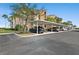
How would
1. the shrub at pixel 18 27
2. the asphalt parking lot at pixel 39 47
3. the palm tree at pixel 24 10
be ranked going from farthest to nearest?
1. the shrub at pixel 18 27
2. the palm tree at pixel 24 10
3. the asphalt parking lot at pixel 39 47

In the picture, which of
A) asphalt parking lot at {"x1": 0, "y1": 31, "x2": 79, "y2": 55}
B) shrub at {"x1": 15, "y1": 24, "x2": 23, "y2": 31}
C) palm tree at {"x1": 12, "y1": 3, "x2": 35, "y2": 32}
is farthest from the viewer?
shrub at {"x1": 15, "y1": 24, "x2": 23, "y2": 31}

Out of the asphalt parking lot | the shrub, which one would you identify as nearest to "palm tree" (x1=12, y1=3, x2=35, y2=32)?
the shrub

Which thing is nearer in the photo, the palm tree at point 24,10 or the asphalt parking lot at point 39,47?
the asphalt parking lot at point 39,47

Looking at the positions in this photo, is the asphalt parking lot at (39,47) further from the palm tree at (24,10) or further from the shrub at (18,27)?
the shrub at (18,27)

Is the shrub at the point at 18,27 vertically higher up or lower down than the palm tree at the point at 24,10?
lower down

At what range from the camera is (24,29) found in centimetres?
3534

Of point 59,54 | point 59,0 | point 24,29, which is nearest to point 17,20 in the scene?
point 24,29

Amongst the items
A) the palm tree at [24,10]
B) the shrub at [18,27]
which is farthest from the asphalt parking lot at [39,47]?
the shrub at [18,27]

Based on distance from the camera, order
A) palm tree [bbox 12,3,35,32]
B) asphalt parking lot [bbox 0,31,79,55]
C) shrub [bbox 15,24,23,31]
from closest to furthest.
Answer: asphalt parking lot [bbox 0,31,79,55] < palm tree [bbox 12,3,35,32] < shrub [bbox 15,24,23,31]

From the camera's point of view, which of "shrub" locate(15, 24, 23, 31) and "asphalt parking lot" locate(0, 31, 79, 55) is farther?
"shrub" locate(15, 24, 23, 31)

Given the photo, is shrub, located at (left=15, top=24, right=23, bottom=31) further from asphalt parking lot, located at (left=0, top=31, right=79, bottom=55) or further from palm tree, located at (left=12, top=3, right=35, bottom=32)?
asphalt parking lot, located at (left=0, top=31, right=79, bottom=55)

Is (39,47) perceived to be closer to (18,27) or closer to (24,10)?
(24,10)

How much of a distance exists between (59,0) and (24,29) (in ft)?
67.8

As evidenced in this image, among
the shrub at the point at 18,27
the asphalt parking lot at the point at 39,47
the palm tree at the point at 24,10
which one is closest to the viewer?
the asphalt parking lot at the point at 39,47
